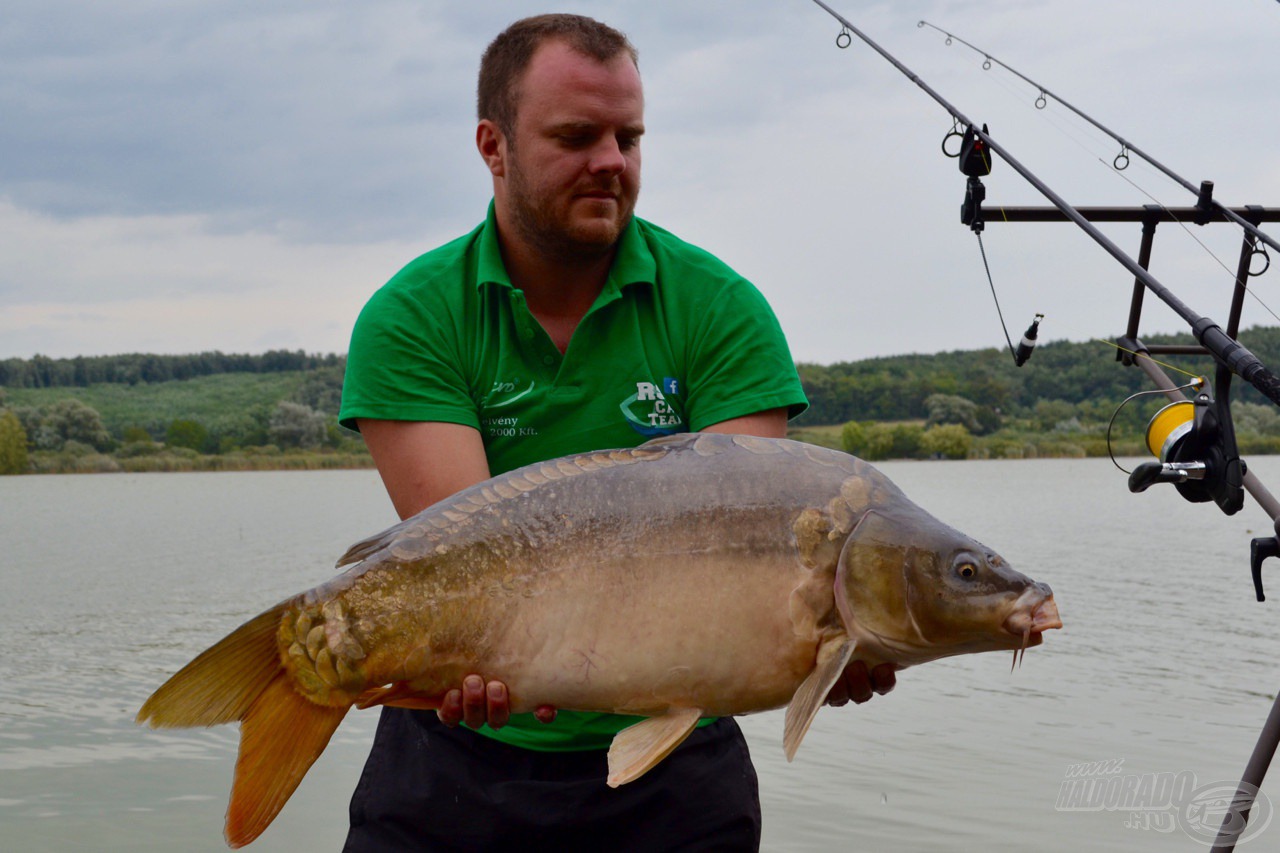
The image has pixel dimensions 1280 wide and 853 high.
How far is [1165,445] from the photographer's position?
3.28 metres

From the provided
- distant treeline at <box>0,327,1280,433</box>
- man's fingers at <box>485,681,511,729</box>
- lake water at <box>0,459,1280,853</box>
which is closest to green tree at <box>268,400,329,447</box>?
distant treeline at <box>0,327,1280,433</box>

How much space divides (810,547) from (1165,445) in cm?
155

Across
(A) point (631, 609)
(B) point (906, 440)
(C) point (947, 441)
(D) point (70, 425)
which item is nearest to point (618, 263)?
(A) point (631, 609)

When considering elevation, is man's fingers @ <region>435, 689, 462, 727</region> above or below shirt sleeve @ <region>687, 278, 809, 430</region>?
below

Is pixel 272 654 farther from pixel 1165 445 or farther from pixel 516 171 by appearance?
pixel 1165 445

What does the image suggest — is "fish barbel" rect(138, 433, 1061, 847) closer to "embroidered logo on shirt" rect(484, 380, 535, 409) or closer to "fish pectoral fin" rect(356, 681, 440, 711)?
"fish pectoral fin" rect(356, 681, 440, 711)

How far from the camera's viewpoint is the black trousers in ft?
9.41

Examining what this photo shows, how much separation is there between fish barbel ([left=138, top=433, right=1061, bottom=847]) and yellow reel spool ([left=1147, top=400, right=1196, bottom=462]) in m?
1.26

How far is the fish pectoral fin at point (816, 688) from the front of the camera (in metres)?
2.11

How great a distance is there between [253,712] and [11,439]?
4318cm

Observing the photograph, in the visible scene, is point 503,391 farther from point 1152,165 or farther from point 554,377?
point 1152,165

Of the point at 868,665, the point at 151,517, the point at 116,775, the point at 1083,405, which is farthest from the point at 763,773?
the point at 151,517

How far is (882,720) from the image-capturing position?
8.72 metres

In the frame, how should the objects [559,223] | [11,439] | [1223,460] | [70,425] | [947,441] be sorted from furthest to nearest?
[70,425], [11,439], [947,441], [1223,460], [559,223]
